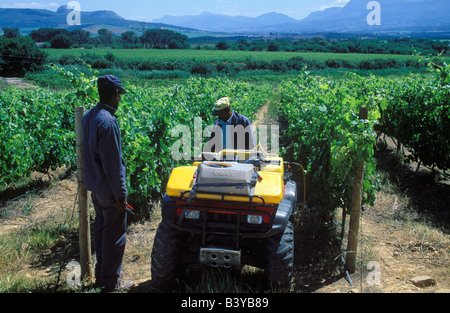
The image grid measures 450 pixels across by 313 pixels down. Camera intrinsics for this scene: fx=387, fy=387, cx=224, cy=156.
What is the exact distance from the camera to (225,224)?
340 centimetres

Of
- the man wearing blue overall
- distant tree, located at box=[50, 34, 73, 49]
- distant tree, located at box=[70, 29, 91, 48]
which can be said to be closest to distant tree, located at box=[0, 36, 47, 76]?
distant tree, located at box=[50, 34, 73, 49]

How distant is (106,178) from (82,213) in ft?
1.82

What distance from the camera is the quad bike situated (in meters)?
3.26

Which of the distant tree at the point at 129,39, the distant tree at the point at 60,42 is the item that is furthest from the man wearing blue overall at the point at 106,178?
the distant tree at the point at 129,39

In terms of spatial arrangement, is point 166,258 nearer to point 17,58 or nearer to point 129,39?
point 17,58

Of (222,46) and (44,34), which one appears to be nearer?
(44,34)

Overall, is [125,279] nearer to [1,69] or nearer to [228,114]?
[228,114]

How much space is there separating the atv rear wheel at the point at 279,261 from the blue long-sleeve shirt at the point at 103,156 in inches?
56.2

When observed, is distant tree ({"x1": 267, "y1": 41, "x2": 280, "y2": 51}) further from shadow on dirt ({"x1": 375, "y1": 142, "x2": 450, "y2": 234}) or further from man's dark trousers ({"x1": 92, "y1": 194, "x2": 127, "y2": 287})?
man's dark trousers ({"x1": 92, "y1": 194, "x2": 127, "y2": 287})

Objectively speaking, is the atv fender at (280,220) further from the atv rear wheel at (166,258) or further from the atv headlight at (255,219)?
the atv rear wheel at (166,258)

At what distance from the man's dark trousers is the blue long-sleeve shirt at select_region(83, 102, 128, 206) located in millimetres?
147

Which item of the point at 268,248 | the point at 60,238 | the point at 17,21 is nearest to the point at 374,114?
the point at 268,248

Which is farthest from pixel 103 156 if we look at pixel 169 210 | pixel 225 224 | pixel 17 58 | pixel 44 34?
pixel 44 34

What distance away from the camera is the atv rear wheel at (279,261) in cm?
336
